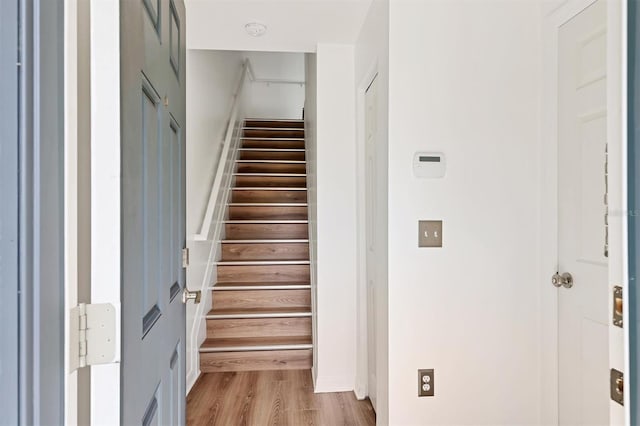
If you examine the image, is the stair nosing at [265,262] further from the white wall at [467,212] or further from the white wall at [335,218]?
the white wall at [467,212]

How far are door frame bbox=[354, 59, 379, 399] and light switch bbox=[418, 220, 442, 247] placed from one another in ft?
2.23

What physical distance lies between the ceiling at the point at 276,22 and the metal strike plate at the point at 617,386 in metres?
1.94

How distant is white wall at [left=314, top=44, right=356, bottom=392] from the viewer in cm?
245

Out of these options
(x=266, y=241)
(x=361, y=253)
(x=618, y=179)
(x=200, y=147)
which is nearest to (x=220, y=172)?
(x=200, y=147)

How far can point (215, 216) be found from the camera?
3.25m

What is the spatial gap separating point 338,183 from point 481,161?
986 mm

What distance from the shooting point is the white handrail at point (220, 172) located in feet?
9.34

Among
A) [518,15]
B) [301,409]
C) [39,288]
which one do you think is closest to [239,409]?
[301,409]

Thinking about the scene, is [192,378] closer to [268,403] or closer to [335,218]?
[268,403]

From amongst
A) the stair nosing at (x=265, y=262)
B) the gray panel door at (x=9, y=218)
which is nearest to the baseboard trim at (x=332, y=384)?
the stair nosing at (x=265, y=262)

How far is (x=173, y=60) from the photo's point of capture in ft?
3.79

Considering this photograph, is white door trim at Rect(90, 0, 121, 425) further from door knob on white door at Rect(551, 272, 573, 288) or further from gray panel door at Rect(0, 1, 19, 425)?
door knob on white door at Rect(551, 272, 573, 288)

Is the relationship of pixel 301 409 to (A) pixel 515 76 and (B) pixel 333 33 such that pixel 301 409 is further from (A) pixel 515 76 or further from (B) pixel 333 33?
(B) pixel 333 33

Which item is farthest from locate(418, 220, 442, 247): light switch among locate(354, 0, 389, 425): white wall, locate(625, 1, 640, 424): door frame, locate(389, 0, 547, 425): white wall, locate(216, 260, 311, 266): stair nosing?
locate(216, 260, 311, 266): stair nosing
